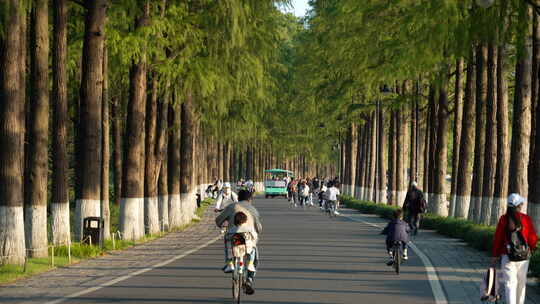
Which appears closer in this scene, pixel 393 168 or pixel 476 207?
pixel 476 207

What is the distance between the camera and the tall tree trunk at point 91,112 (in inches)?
1086

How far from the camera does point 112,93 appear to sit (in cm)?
4562

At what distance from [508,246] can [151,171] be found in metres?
24.2

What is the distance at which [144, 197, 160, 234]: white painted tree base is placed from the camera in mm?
35656

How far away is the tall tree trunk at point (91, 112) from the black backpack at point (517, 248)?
1568 cm

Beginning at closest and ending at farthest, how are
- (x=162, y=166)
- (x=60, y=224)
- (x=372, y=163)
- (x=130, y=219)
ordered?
(x=60, y=224)
(x=130, y=219)
(x=162, y=166)
(x=372, y=163)

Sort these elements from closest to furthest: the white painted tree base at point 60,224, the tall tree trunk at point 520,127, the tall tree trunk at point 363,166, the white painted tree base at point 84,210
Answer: the white painted tree base at point 60,224 < the white painted tree base at point 84,210 < the tall tree trunk at point 520,127 < the tall tree trunk at point 363,166

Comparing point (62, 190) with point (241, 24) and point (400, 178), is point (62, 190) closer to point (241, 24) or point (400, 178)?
point (241, 24)

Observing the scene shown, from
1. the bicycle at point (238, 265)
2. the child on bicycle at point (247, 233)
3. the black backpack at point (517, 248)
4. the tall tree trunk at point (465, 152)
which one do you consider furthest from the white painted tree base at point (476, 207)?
the black backpack at point (517, 248)

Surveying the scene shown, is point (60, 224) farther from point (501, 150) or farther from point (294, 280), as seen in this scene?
point (501, 150)

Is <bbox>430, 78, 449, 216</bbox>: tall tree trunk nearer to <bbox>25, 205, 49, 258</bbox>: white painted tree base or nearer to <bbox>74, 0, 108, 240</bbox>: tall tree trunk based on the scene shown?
<bbox>74, 0, 108, 240</bbox>: tall tree trunk

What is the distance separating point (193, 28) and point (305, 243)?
7682mm

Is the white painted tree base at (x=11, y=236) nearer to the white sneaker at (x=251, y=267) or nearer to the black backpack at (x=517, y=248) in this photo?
the white sneaker at (x=251, y=267)

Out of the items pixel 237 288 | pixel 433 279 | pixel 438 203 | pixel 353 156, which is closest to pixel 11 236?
pixel 237 288
